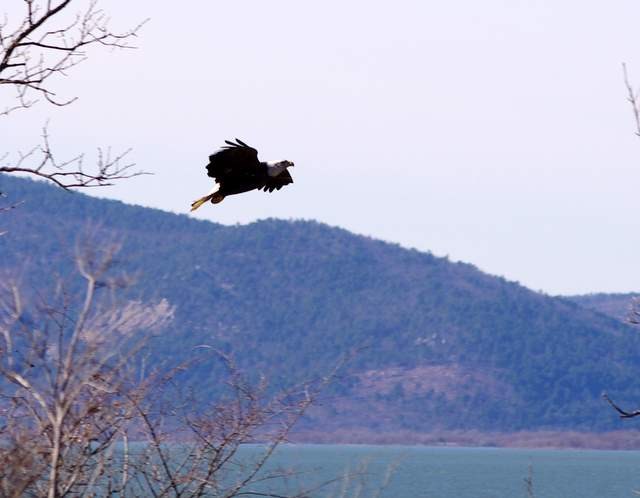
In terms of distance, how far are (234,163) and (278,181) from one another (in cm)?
46

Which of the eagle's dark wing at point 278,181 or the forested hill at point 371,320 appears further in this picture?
the forested hill at point 371,320

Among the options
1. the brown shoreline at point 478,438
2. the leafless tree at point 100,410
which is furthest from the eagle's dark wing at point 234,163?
the brown shoreline at point 478,438

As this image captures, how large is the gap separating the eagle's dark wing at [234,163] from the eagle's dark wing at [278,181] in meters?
0.16

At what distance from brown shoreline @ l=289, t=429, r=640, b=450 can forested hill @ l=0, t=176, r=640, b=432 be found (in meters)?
0.86

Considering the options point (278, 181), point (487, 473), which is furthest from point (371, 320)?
point (278, 181)

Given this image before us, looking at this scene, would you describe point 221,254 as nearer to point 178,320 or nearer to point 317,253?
point 317,253

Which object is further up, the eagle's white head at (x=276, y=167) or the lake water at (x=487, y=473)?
the eagle's white head at (x=276, y=167)

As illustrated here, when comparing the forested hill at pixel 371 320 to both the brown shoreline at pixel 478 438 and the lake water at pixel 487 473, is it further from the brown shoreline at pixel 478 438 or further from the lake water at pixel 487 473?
the lake water at pixel 487 473

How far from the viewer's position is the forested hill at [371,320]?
110 metres

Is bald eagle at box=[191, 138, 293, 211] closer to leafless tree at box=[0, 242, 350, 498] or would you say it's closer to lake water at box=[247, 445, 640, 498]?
leafless tree at box=[0, 242, 350, 498]

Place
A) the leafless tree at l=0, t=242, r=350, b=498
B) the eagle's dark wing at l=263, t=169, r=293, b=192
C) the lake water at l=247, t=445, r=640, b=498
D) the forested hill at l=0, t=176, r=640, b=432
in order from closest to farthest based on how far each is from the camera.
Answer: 1. the leafless tree at l=0, t=242, r=350, b=498
2. the eagle's dark wing at l=263, t=169, r=293, b=192
3. the lake water at l=247, t=445, r=640, b=498
4. the forested hill at l=0, t=176, r=640, b=432

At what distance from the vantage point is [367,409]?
106500 millimetres

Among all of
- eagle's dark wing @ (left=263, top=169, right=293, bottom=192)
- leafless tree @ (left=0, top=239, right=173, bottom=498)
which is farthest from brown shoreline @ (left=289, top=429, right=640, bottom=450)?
eagle's dark wing @ (left=263, top=169, right=293, bottom=192)

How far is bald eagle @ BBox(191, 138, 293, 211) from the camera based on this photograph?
832 cm
